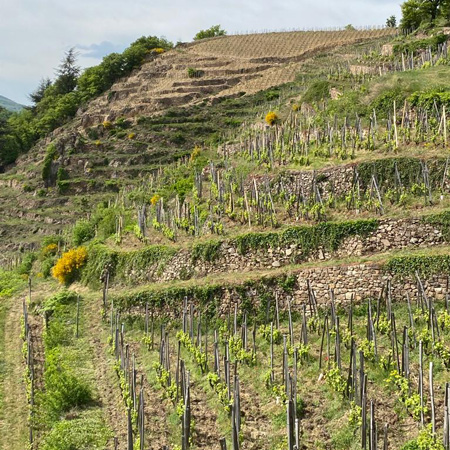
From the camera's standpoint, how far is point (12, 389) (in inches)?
553

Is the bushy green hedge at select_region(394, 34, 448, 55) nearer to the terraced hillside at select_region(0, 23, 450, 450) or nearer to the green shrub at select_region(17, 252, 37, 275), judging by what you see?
the terraced hillside at select_region(0, 23, 450, 450)

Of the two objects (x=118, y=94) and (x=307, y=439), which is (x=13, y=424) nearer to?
(x=307, y=439)

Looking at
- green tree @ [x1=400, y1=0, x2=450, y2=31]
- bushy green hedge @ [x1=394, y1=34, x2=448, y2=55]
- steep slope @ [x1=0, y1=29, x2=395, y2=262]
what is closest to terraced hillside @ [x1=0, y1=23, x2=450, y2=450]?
bushy green hedge @ [x1=394, y1=34, x2=448, y2=55]

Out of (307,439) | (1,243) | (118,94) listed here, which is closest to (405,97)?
(307,439)

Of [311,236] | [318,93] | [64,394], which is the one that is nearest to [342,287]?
[311,236]

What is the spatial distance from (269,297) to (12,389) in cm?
751

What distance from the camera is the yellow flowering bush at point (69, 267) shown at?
70.3ft

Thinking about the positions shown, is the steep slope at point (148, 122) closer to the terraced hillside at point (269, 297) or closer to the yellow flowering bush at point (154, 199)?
the terraced hillside at point (269, 297)

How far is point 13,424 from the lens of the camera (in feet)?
40.6

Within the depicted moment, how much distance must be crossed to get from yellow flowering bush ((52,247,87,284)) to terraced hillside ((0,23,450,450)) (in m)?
0.06

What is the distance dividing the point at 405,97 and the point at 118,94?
37.0 m

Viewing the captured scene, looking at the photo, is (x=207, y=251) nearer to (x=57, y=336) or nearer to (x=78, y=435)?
(x=57, y=336)

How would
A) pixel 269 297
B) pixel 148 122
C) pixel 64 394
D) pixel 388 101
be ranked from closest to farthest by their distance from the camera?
pixel 64 394 → pixel 269 297 → pixel 388 101 → pixel 148 122

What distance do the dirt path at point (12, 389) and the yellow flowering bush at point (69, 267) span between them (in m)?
2.17
